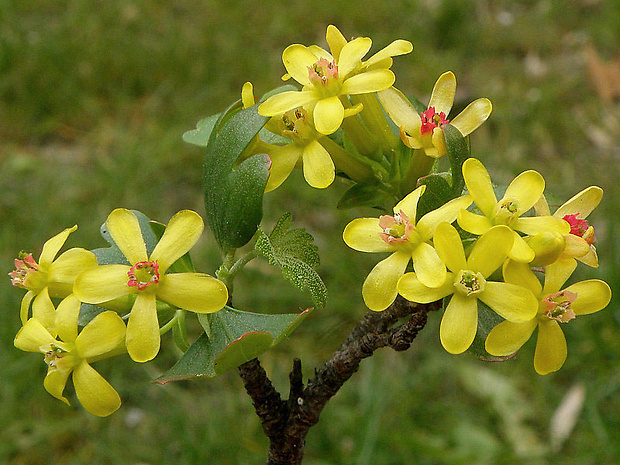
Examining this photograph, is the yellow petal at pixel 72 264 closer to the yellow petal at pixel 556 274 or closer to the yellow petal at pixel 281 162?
the yellow petal at pixel 281 162

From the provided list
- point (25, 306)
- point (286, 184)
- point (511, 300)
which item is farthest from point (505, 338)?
point (286, 184)

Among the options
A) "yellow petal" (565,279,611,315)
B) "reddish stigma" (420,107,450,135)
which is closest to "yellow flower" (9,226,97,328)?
"reddish stigma" (420,107,450,135)

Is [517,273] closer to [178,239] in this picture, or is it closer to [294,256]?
[294,256]

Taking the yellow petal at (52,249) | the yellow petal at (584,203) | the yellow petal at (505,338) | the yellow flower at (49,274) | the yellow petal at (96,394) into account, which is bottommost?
the yellow petal at (505,338)

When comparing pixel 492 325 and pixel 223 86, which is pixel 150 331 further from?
pixel 223 86

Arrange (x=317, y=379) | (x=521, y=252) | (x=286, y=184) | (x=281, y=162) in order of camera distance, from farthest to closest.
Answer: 1. (x=286, y=184)
2. (x=317, y=379)
3. (x=281, y=162)
4. (x=521, y=252)

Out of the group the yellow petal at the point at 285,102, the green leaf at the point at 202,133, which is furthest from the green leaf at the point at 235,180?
the green leaf at the point at 202,133

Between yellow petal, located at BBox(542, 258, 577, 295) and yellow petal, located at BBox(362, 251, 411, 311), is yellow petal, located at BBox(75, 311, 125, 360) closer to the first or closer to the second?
yellow petal, located at BBox(362, 251, 411, 311)
